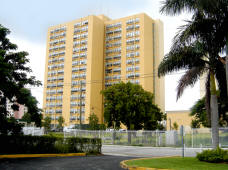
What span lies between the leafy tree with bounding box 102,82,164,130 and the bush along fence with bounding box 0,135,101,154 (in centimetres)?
1661

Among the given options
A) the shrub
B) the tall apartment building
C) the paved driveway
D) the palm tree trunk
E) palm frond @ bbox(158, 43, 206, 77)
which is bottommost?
the paved driveway

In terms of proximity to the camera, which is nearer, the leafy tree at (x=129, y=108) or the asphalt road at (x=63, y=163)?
the asphalt road at (x=63, y=163)

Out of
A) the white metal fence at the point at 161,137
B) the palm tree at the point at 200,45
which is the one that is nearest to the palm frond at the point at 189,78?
the palm tree at the point at 200,45

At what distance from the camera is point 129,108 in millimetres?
36469

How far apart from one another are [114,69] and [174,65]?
277 ft

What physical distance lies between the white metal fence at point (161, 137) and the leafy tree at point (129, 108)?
400 centimetres

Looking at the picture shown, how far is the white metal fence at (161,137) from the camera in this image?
27.0 m

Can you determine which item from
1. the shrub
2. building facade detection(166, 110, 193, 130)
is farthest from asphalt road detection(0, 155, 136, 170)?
building facade detection(166, 110, 193, 130)

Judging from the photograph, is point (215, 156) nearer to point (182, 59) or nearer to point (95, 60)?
point (182, 59)

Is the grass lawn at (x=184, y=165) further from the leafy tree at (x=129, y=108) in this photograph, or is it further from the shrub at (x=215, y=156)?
the leafy tree at (x=129, y=108)

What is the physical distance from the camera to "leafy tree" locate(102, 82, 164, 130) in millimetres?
36656

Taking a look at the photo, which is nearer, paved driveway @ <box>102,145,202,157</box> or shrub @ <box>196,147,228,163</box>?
shrub @ <box>196,147,228,163</box>

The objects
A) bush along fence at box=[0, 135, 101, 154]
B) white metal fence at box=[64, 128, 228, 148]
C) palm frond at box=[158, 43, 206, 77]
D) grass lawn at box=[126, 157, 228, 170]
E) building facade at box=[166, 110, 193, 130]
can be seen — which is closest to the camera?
grass lawn at box=[126, 157, 228, 170]

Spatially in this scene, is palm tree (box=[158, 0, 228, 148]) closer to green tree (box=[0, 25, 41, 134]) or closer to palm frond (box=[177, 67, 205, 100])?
palm frond (box=[177, 67, 205, 100])
